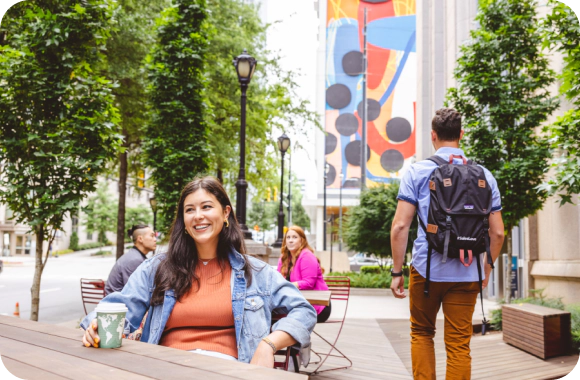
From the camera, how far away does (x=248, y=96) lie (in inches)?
Answer: 594

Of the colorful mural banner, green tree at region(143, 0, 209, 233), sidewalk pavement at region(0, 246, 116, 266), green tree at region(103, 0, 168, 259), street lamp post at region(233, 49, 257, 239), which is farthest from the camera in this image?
the colorful mural banner

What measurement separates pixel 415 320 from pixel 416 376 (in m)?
0.39

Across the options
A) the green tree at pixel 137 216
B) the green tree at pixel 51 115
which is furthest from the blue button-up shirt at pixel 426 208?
the green tree at pixel 137 216

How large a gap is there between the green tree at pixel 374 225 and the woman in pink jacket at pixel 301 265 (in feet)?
52.3

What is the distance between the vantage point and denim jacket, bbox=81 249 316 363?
2621 mm

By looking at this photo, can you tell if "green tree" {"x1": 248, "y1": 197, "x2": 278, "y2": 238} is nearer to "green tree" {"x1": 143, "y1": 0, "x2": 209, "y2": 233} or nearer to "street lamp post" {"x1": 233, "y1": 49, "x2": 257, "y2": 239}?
"green tree" {"x1": 143, "y1": 0, "x2": 209, "y2": 233}

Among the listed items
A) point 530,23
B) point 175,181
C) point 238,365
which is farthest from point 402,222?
point 175,181

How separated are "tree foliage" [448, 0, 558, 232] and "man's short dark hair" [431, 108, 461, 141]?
549cm

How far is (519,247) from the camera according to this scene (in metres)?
14.8

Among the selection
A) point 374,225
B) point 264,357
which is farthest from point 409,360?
point 374,225

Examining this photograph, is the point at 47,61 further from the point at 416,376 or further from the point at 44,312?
the point at 44,312

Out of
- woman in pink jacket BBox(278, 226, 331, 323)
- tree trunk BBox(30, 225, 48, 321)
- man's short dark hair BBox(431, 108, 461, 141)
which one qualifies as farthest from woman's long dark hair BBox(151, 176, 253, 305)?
tree trunk BBox(30, 225, 48, 321)

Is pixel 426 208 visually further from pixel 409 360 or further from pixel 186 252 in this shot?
pixel 409 360

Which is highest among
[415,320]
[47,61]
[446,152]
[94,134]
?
[47,61]
